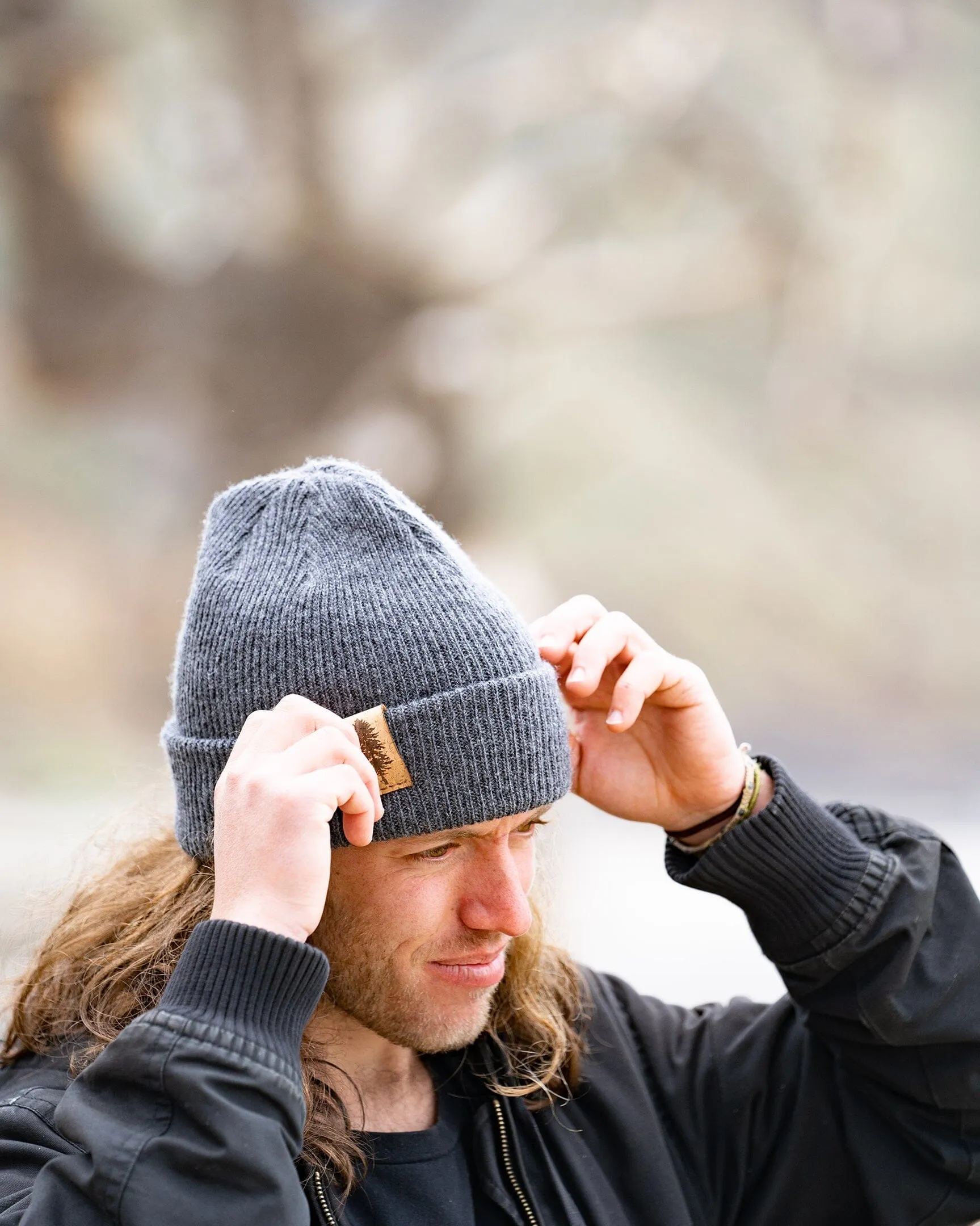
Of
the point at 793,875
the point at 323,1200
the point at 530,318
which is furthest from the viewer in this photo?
the point at 530,318

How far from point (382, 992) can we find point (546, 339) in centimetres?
242

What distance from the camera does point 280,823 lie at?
1.11m

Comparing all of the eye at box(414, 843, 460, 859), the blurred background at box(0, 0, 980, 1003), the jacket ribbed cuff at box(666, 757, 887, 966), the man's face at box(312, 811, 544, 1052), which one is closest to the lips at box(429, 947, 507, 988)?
the man's face at box(312, 811, 544, 1052)

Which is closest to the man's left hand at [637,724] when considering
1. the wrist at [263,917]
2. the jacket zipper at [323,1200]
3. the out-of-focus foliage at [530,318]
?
the wrist at [263,917]

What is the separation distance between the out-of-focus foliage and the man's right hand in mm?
2269

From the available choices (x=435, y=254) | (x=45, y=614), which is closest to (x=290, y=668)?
(x=45, y=614)

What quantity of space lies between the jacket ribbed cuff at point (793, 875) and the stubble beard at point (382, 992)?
388 mm

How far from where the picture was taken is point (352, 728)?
123 cm

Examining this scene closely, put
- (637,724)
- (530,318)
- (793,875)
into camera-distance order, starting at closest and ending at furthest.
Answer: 1. (793,875)
2. (637,724)
3. (530,318)

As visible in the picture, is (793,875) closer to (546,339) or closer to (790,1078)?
(790,1078)

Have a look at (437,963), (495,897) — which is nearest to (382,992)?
(437,963)

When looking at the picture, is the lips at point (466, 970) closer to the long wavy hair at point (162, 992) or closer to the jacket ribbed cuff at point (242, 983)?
the long wavy hair at point (162, 992)

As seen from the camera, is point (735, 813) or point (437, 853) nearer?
point (437, 853)

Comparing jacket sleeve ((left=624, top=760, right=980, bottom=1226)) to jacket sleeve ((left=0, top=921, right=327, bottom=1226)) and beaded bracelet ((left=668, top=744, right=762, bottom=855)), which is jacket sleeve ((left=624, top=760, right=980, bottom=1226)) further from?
jacket sleeve ((left=0, top=921, right=327, bottom=1226))
